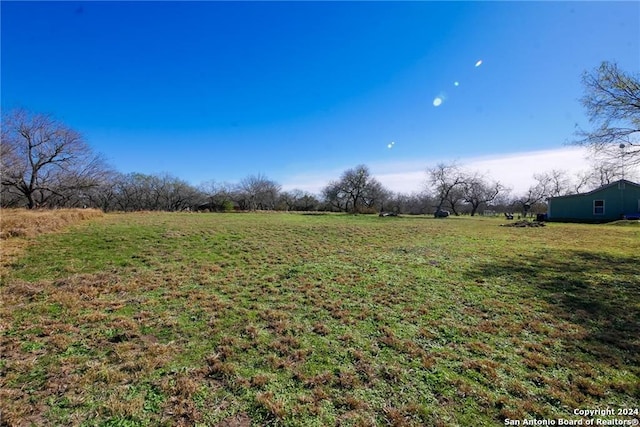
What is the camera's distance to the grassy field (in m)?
2.43

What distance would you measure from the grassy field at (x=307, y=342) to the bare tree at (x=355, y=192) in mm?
33216

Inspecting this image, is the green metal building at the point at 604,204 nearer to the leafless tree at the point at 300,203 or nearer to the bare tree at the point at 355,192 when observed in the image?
the bare tree at the point at 355,192

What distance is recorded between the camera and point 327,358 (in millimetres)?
3186

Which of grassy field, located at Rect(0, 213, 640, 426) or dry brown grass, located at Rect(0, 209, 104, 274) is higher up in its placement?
dry brown grass, located at Rect(0, 209, 104, 274)

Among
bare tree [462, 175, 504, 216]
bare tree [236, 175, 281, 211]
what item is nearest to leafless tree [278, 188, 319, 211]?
bare tree [236, 175, 281, 211]

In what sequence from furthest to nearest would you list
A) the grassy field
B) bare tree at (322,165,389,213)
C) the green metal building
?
bare tree at (322,165,389,213), the green metal building, the grassy field

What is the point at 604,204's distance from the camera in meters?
24.8

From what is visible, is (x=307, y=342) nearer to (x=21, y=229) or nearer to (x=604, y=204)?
(x=21, y=229)

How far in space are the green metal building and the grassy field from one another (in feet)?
81.7

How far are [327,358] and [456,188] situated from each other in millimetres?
48842

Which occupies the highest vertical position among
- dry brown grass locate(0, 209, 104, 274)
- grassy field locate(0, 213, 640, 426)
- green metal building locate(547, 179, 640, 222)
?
green metal building locate(547, 179, 640, 222)

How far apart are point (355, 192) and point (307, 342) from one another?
42.9 meters

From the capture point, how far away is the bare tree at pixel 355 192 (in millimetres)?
43344

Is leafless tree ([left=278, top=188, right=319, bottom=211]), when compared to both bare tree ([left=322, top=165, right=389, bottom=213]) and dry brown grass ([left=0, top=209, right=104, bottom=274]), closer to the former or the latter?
bare tree ([left=322, top=165, right=389, bottom=213])
